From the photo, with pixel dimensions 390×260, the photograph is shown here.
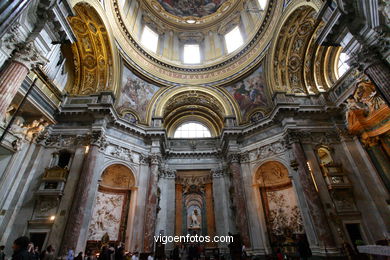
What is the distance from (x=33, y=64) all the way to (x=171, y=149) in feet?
39.3

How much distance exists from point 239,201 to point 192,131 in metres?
8.76

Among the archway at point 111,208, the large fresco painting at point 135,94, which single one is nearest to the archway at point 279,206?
the archway at point 111,208

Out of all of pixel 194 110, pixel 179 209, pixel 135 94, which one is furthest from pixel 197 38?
pixel 179 209

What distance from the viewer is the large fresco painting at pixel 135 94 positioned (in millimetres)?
14639

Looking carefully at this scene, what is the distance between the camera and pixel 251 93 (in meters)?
15.9

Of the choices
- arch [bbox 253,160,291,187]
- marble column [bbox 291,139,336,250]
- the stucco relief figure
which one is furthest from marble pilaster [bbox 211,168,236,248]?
the stucco relief figure

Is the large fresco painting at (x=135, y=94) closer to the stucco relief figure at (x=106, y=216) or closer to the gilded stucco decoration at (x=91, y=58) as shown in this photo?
the gilded stucco decoration at (x=91, y=58)

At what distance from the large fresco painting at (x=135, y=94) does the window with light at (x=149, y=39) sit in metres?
4.68

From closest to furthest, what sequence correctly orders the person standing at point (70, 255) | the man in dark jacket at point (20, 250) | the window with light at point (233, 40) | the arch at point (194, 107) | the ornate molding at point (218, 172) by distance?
the man in dark jacket at point (20, 250)
the person standing at point (70, 255)
the ornate molding at point (218, 172)
the arch at point (194, 107)
the window with light at point (233, 40)

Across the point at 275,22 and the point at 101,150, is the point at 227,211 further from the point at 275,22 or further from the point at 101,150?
the point at 275,22

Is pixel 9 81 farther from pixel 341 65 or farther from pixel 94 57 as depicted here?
pixel 341 65

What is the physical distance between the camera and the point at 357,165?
1088cm

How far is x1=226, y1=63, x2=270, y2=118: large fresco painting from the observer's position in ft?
49.9

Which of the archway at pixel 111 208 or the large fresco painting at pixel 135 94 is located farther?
the large fresco painting at pixel 135 94
